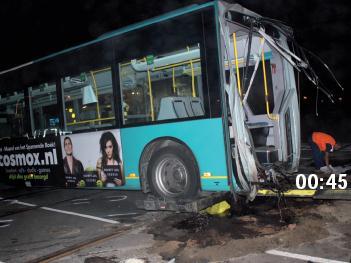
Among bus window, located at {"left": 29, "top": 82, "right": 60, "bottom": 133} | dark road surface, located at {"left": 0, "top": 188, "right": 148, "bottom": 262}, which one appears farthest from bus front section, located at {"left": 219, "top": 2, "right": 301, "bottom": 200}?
bus window, located at {"left": 29, "top": 82, "right": 60, "bottom": 133}

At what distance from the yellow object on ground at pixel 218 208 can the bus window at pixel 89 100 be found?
235 centimetres

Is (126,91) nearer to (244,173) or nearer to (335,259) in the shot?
(244,173)

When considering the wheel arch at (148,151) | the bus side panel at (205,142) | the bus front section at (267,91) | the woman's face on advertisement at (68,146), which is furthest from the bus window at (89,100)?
the bus front section at (267,91)

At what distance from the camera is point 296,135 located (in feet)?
23.3

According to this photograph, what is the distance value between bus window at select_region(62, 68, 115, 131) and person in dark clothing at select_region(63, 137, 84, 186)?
0.37 metres

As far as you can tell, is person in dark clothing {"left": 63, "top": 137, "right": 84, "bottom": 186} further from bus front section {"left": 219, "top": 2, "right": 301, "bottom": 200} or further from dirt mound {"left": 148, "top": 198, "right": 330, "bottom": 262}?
bus front section {"left": 219, "top": 2, "right": 301, "bottom": 200}

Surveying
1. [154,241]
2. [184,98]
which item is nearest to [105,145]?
[184,98]

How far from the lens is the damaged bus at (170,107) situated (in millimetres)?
5520

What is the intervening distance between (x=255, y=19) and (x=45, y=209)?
544 cm

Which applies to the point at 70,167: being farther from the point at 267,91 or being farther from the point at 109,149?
the point at 267,91

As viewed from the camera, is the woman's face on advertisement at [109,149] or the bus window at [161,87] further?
the woman's face on advertisement at [109,149]

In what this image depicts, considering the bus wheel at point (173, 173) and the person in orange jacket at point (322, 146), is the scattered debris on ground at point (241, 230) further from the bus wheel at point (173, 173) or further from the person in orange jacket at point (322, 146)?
the person in orange jacket at point (322, 146)

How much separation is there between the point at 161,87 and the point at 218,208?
223 cm

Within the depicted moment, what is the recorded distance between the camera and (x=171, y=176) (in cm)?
637
